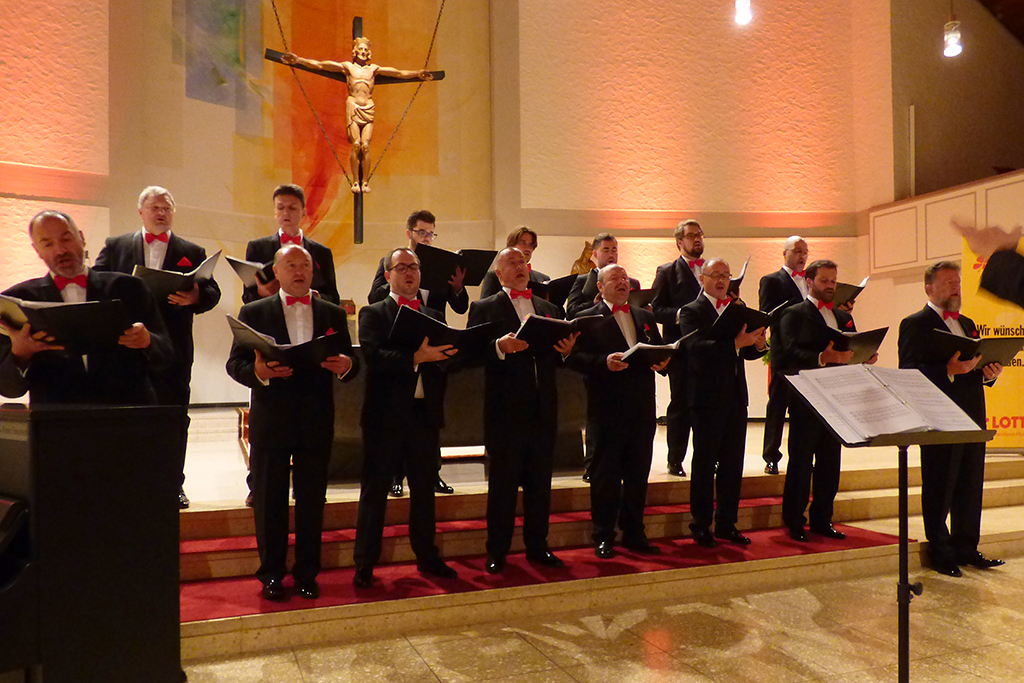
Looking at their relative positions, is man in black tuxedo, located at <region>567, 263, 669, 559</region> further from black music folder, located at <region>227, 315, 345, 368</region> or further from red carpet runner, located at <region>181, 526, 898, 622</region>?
black music folder, located at <region>227, 315, 345, 368</region>

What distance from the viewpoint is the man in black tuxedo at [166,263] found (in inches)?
148

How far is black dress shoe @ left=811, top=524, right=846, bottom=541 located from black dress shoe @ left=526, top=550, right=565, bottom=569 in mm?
1745

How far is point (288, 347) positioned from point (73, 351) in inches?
29.3

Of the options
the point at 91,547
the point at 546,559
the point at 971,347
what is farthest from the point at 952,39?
the point at 91,547

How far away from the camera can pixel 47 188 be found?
6945 mm

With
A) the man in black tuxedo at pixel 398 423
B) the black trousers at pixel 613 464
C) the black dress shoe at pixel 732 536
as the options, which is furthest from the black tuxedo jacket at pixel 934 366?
the man in black tuxedo at pixel 398 423

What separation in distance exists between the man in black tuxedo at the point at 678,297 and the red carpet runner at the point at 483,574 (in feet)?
2.67

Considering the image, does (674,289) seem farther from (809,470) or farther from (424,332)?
(424,332)

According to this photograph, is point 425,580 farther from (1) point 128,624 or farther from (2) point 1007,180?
(2) point 1007,180

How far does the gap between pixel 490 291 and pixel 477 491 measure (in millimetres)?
1203

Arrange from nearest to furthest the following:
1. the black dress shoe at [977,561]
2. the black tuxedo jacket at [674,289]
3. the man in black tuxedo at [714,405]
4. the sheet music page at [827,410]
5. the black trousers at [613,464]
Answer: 1. the sheet music page at [827,410]
2. the black trousers at [613,464]
3. the man in black tuxedo at [714,405]
4. the black dress shoe at [977,561]
5. the black tuxedo jacket at [674,289]

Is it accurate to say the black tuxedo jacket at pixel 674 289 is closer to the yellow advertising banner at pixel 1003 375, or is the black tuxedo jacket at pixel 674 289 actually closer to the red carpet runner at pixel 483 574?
the red carpet runner at pixel 483 574

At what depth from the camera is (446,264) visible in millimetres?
4059

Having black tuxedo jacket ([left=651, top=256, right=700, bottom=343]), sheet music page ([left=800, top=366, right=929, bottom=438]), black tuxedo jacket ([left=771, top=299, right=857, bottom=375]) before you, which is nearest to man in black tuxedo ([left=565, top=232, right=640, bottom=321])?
black tuxedo jacket ([left=651, top=256, right=700, bottom=343])
